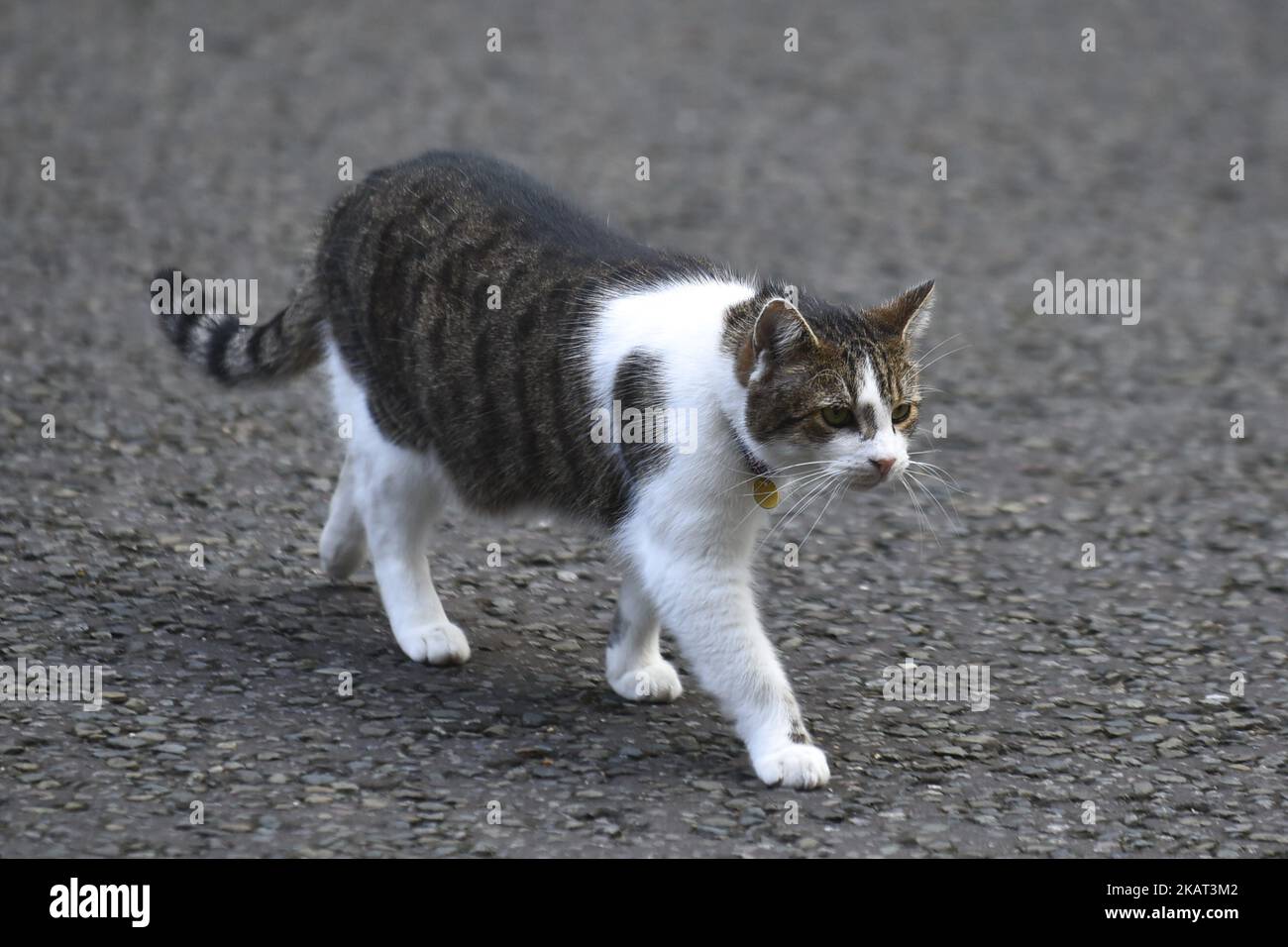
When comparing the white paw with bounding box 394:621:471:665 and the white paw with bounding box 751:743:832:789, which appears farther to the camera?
the white paw with bounding box 394:621:471:665

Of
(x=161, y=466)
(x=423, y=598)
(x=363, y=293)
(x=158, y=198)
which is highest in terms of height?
(x=158, y=198)

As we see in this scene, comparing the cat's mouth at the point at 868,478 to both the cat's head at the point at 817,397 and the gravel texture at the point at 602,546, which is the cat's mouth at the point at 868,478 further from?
the gravel texture at the point at 602,546

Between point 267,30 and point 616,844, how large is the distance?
40.4ft

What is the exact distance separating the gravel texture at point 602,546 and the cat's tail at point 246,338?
804 mm

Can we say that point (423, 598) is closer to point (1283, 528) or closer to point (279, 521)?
point (279, 521)

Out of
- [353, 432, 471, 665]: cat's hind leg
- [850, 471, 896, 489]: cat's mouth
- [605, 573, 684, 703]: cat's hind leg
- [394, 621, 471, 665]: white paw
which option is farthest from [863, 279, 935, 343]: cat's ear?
[394, 621, 471, 665]: white paw

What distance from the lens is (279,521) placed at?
6996 millimetres

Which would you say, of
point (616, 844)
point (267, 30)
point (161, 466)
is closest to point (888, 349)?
point (616, 844)

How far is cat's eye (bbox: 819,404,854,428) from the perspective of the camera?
480 cm

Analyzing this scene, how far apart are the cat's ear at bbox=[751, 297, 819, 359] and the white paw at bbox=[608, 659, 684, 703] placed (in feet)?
4.37

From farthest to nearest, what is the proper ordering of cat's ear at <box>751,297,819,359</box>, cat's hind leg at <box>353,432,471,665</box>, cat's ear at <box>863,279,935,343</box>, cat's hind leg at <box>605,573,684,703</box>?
cat's hind leg at <box>353,432,471,665</box>
cat's hind leg at <box>605,573,684,703</box>
cat's ear at <box>863,279,935,343</box>
cat's ear at <box>751,297,819,359</box>

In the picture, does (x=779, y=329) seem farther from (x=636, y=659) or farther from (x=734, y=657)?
(x=636, y=659)

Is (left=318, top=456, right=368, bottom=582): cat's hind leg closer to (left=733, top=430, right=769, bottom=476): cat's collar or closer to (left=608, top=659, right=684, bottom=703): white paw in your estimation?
(left=608, top=659, right=684, bottom=703): white paw

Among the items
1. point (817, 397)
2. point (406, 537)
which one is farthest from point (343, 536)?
point (817, 397)
